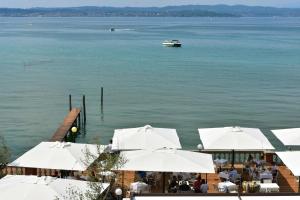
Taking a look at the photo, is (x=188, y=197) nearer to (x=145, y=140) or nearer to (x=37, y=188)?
(x=37, y=188)

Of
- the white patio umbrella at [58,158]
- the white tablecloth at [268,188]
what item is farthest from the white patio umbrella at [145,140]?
the white tablecloth at [268,188]

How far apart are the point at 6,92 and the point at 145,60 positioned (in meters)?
36.3

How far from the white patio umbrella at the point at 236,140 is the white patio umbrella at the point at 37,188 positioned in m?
6.52

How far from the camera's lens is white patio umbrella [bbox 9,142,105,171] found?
16547 mm

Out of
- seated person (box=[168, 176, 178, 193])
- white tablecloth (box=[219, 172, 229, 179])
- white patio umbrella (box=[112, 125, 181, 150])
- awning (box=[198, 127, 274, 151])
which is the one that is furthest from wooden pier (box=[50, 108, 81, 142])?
seated person (box=[168, 176, 178, 193])

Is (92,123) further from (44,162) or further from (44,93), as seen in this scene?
(44,162)

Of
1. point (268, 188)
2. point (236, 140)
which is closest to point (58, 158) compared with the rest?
point (236, 140)

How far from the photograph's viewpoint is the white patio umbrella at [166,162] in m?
15.9

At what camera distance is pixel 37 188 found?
1289 centimetres

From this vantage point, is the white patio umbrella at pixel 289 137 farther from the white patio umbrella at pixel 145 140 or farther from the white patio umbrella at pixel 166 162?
the white patio umbrella at pixel 166 162

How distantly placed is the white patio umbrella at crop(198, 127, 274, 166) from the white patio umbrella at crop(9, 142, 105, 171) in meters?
4.25

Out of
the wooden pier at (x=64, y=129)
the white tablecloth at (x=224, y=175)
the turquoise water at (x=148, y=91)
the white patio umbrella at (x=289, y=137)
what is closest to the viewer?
the white tablecloth at (x=224, y=175)

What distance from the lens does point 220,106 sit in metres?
46.4

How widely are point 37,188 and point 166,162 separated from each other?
15.1ft
